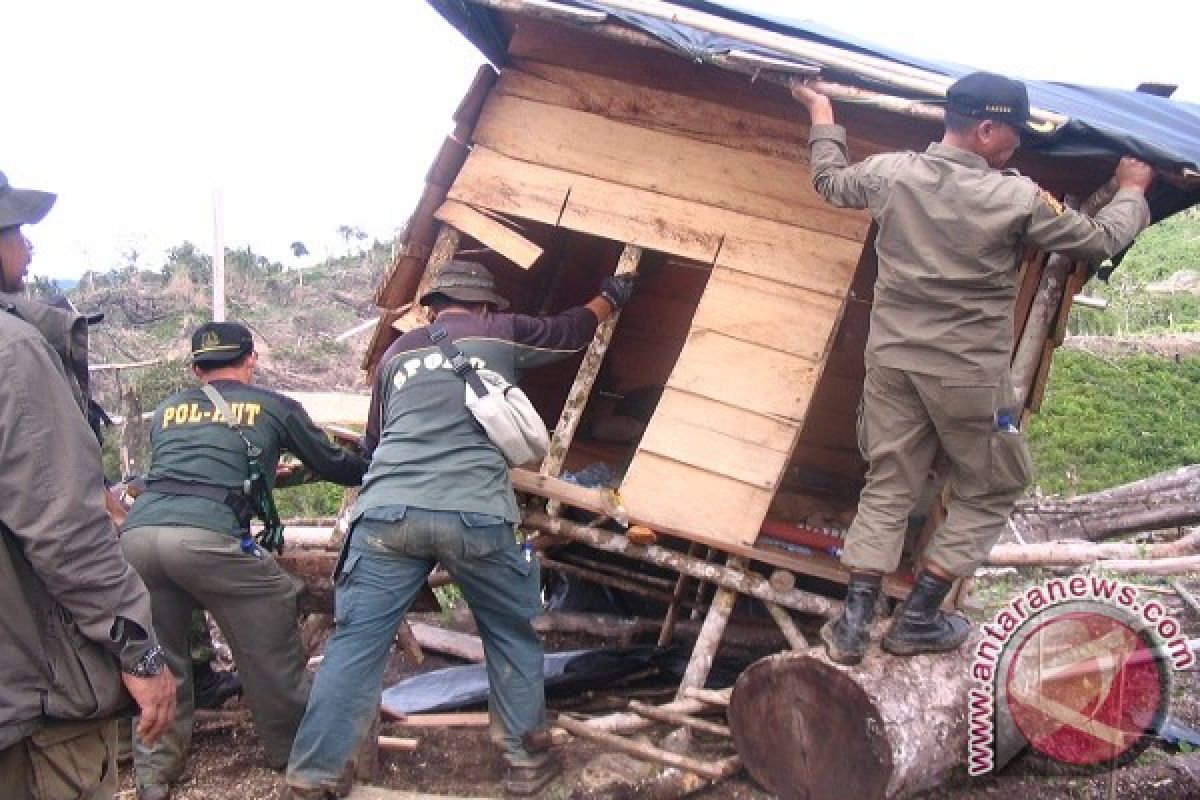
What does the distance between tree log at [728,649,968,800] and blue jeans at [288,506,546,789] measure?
1059mm

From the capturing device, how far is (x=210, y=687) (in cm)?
538

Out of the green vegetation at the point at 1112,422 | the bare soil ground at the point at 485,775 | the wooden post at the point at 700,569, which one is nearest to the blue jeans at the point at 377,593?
the bare soil ground at the point at 485,775

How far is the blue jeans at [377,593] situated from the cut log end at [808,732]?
1.03 m

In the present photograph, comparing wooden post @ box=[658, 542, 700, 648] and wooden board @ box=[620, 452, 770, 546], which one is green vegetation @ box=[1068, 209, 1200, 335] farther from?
wooden board @ box=[620, 452, 770, 546]

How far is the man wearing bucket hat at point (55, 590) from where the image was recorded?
236 cm

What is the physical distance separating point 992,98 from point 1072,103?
4.35 ft

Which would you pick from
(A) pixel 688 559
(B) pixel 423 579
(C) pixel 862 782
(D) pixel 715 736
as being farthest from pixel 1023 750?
(B) pixel 423 579

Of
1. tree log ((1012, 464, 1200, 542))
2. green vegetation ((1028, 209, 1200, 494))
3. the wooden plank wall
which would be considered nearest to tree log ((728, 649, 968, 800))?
the wooden plank wall

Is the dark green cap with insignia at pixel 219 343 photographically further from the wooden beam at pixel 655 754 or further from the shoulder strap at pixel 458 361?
the wooden beam at pixel 655 754

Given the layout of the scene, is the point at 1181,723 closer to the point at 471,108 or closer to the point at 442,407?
the point at 442,407

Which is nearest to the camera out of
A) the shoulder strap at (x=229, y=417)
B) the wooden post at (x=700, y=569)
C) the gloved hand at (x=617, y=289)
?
the shoulder strap at (x=229, y=417)

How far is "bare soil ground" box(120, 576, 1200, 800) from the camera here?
14.0 feet

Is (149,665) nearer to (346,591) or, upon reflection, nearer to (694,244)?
(346,591)

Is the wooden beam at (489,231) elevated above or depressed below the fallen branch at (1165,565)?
above
